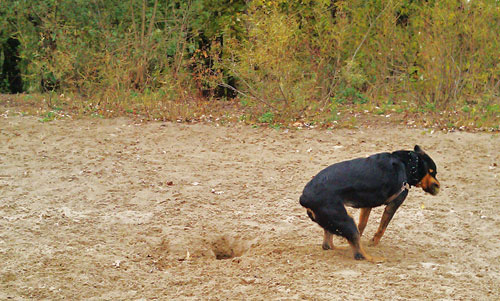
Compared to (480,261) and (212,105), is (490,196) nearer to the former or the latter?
(480,261)

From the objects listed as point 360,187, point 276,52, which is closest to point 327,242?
point 360,187

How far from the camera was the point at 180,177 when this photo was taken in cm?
753

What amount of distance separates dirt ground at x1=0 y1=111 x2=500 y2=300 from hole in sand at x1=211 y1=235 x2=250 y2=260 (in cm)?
1

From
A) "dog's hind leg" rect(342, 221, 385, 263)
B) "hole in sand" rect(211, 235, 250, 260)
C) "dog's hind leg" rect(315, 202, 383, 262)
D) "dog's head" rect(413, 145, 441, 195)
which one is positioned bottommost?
"hole in sand" rect(211, 235, 250, 260)

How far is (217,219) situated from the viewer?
6219 mm

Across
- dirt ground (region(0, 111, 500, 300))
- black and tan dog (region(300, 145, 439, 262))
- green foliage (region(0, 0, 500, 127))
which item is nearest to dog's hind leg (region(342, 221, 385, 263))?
black and tan dog (region(300, 145, 439, 262))

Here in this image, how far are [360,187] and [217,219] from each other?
6.34 ft

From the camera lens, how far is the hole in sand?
18.4 feet

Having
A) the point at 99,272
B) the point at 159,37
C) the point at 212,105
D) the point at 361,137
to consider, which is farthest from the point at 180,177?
the point at 159,37

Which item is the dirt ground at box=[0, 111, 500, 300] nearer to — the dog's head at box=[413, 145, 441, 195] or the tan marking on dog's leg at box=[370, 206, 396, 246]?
the tan marking on dog's leg at box=[370, 206, 396, 246]

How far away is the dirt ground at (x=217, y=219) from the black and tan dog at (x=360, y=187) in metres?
0.36

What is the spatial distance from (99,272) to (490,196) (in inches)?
182

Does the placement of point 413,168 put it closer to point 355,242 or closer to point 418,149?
point 418,149

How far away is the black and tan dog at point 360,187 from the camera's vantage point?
15.5 ft
